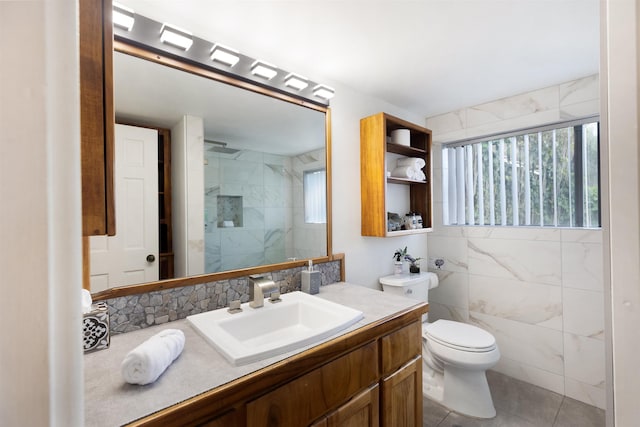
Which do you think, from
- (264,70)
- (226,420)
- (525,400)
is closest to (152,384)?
(226,420)

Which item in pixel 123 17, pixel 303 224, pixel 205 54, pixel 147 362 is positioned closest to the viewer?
pixel 147 362

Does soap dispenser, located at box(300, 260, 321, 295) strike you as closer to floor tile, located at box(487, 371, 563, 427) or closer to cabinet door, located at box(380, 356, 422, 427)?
cabinet door, located at box(380, 356, 422, 427)

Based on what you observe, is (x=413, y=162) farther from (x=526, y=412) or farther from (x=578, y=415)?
(x=578, y=415)

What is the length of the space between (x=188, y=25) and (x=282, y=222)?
108 centimetres

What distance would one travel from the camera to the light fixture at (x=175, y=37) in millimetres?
1210

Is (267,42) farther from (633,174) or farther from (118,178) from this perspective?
(633,174)

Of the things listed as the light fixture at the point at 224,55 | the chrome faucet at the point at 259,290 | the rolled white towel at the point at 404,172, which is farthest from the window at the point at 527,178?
the light fixture at the point at 224,55

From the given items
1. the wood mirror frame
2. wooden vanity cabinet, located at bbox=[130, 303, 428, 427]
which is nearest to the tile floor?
wooden vanity cabinet, located at bbox=[130, 303, 428, 427]

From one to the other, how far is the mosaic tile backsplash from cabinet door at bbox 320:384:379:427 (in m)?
0.67

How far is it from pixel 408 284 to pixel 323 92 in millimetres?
1476

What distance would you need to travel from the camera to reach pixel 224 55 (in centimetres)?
138

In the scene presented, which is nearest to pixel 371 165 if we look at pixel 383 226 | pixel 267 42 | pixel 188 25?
pixel 383 226

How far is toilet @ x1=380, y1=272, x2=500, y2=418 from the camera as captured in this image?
1773mm

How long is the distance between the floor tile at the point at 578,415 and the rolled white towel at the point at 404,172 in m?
1.83
